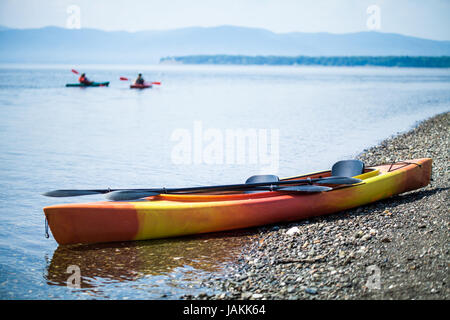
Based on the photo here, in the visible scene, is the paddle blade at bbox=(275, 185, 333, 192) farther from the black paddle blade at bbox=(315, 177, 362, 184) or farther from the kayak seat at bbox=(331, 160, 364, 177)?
the kayak seat at bbox=(331, 160, 364, 177)

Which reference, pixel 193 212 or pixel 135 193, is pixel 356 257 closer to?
pixel 193 212

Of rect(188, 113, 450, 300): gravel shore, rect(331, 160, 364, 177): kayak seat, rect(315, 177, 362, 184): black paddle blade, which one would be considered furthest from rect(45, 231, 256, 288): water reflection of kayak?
rect(331, 160, 364, 177): kayak seat

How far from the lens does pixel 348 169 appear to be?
25.5ft

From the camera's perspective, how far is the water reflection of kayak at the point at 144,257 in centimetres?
564

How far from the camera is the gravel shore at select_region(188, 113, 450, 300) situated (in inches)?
180

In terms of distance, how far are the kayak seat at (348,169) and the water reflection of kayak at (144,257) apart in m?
2.00

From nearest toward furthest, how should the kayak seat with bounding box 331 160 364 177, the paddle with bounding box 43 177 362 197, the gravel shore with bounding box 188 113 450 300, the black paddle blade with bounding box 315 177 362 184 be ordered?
the gravel shore with bounding box 188 113 450 300, the paddle with bounding box 43 177 362 197, the black paddle blade with bounding box 315 177 362 184, the kayak seat with bounding box 331 160 364 177

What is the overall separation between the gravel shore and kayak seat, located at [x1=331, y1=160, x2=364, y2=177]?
2.15ft

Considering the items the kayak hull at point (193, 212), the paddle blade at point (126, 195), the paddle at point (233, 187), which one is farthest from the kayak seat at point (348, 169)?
the paddle blade at point (126, 195)

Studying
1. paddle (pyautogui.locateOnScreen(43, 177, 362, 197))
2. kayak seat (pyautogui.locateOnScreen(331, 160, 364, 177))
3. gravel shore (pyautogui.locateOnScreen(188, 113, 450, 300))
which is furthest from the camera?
kayak seat (pyautogui.locateOnScreen(331, 160, 364, 177))

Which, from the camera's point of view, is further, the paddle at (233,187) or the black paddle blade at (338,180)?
the black paddle blade at (338,180)

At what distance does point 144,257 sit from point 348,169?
3665mm

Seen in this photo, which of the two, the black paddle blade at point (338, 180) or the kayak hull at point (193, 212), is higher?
the black paddle blade at point (338, 180)

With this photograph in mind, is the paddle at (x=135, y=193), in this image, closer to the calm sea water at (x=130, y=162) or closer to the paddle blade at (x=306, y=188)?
the paddle blade at (x=306, y=188)
